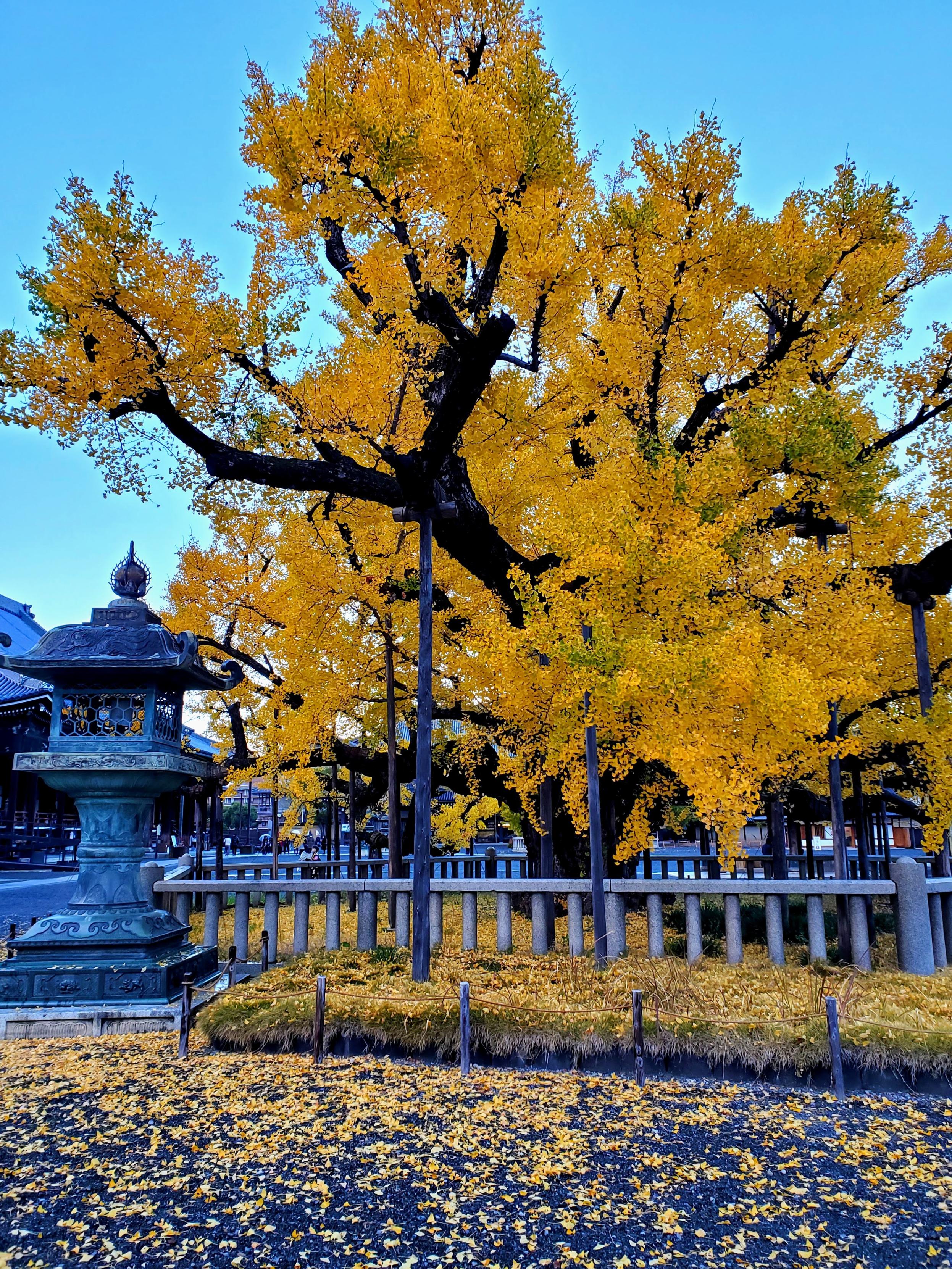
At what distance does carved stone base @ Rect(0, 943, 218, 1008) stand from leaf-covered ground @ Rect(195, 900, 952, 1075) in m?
0.88

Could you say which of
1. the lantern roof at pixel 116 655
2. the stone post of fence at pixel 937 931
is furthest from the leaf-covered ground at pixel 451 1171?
the lantern roof at pixel 116 655

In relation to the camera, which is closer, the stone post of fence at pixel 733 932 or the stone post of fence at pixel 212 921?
the stone post of fence at pixel 733 932

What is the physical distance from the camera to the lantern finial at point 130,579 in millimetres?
8672

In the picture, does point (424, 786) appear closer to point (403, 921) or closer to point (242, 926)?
point (242, 926)

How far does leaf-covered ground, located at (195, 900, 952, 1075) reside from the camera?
19.9ft

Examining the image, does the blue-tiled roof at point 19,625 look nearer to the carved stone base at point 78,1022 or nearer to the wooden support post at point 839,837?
the carved stone base at point 78,1022

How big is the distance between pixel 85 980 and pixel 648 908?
5.93 meters

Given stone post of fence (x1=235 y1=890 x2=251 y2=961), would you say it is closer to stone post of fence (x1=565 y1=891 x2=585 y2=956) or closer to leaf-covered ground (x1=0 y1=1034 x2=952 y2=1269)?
leaf-covered ground (x1=0 y1=1034 x2=952 y2=1269)

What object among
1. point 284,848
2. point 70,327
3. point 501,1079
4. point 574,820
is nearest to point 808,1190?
point 501,1079

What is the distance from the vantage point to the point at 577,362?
38.6 feet

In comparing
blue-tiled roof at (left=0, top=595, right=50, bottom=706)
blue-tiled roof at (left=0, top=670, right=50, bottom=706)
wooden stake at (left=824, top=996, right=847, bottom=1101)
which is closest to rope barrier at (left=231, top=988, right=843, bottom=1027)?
wooden stake at (left=824, top=996, right=847, bottom=1101)

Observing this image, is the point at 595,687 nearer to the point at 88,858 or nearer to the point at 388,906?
the point at 88,858

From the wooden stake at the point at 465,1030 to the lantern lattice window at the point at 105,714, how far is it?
Answer: 4401mm

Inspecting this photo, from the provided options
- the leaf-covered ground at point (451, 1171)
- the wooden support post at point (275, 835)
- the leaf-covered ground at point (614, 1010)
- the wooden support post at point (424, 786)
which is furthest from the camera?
the wooden support post at point (275, 835)
